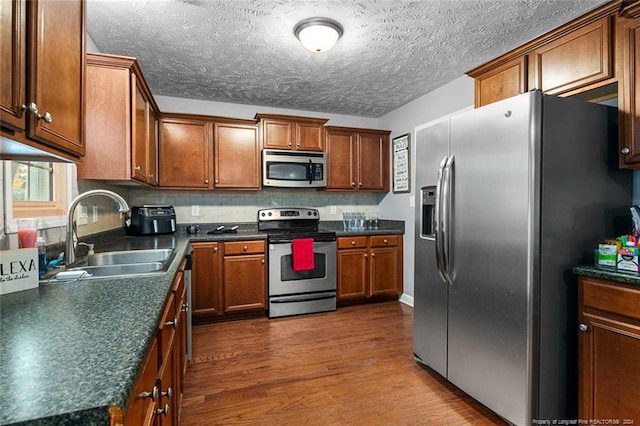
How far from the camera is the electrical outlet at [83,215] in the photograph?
2.05 meters

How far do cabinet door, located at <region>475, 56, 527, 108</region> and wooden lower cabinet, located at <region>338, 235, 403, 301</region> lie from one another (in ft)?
5.98

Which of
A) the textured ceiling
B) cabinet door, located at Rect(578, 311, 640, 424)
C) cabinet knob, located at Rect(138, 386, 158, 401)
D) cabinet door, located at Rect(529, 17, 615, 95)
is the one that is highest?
the textured ceiling

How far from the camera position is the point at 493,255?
5.57 feet

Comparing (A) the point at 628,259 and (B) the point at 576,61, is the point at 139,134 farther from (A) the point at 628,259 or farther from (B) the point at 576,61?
(A) the point at 628,259

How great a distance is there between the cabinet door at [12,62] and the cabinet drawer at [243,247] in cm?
241

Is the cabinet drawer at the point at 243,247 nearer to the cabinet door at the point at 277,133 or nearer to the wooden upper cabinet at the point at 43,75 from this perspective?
the cabinet door at the point at 277,133

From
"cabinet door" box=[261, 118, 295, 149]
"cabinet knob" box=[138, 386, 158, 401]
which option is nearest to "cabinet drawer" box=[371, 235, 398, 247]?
"cabinet door" box=[261, 118, 295, 149]

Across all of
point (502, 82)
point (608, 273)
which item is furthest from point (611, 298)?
point (502, 82)

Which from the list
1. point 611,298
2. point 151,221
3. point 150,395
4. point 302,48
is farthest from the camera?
point 151,221

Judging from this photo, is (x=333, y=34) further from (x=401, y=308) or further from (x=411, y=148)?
(x=401, y=308)

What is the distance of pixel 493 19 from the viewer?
2.03 m

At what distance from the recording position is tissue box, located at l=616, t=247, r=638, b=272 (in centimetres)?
144

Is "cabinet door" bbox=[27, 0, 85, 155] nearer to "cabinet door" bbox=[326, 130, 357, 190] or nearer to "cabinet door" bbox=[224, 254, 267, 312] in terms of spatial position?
"cabinet door" bbox=[224, 254, 267, 312]

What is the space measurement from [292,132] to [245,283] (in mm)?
1753
